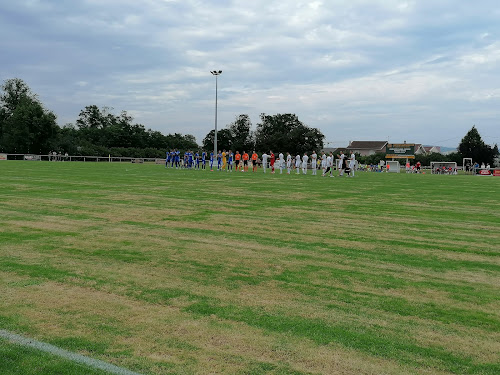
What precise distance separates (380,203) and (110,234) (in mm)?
9099

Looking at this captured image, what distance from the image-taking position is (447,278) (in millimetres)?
5770

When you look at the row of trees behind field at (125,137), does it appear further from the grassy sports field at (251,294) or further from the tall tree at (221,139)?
the grassy sports field at (251,294)

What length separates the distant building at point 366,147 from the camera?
452 ft

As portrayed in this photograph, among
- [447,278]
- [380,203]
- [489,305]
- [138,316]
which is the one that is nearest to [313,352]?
[138,316]

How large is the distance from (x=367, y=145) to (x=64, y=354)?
475ft

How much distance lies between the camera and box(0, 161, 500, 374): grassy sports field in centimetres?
355

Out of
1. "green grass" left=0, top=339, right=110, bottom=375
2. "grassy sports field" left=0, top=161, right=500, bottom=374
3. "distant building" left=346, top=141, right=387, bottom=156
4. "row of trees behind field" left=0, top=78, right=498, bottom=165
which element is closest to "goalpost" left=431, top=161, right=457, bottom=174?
"row of trees behind field" left=0, top=78, right=498, bottom=165

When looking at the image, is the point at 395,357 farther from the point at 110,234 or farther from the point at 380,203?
the point at 380,203

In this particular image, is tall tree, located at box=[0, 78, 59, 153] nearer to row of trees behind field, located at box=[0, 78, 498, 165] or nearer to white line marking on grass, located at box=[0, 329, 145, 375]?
row of trees behind field, located at box=[0, 78, 498, 165]

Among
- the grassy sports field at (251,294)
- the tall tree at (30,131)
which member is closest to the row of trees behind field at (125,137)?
the tall tree at (30,131)

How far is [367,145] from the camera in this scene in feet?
466

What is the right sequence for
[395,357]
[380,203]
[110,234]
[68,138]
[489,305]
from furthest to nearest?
1. [68,138]
2. [380,203]
3. [110,234]
4. [489,305]
5. [395,357]

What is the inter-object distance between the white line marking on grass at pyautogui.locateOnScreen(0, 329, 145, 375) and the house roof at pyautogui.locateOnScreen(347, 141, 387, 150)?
13932 centimetres

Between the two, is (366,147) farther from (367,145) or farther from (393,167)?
(393,167)
